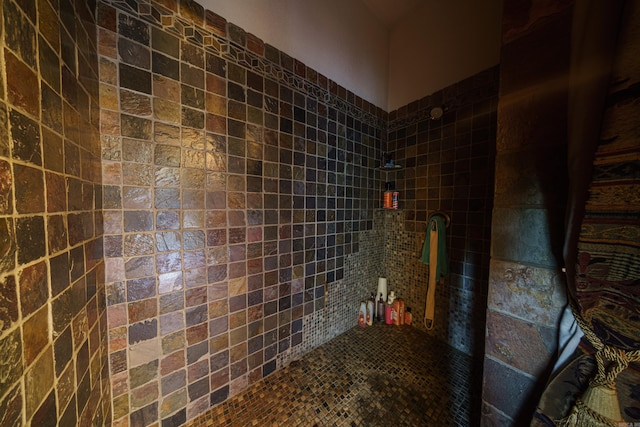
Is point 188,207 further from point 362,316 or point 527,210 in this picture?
point 362,316

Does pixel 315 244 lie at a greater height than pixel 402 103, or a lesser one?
lesser

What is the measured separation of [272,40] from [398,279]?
5.41 feet

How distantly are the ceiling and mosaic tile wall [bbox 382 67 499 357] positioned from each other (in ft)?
2.24

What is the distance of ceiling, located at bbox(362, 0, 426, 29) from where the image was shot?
1353 millimetres

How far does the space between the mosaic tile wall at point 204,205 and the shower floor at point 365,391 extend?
8cm

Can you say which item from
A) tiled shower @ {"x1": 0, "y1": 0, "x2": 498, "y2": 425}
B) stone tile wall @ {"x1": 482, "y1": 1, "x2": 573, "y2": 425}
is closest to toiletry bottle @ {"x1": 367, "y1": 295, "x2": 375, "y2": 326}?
tiled shower @ {"x1": 0, "y1": 0, "x2": 498, "y2": 425}

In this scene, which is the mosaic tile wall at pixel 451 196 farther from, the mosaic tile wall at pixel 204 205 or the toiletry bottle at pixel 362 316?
the mosaic tile wall at pixel 204 205

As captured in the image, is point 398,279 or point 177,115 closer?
point 177,115

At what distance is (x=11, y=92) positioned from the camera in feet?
0.89

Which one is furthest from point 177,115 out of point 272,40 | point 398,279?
point 398,279

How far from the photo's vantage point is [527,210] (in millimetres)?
486

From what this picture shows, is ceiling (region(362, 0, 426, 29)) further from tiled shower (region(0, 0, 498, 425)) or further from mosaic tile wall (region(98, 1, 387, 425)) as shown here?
mosaic tile wall (region(98, 1, 387, 425))

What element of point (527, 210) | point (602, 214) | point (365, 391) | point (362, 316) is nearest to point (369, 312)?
point (362, 316)

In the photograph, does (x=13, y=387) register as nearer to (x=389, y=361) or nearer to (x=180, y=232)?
(x=180, y=232)
